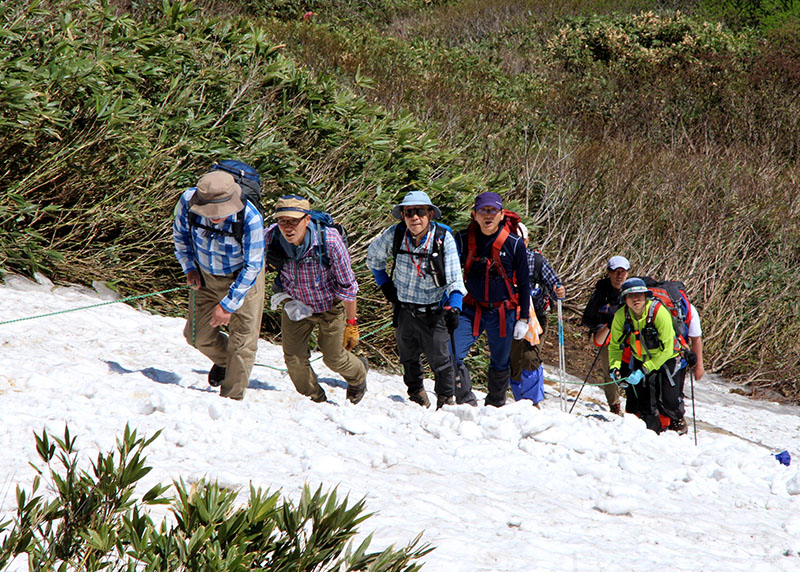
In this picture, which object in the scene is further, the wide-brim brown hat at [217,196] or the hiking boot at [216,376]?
the hiking boot at [216,376]

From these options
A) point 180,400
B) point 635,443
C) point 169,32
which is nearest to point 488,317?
point 635,443

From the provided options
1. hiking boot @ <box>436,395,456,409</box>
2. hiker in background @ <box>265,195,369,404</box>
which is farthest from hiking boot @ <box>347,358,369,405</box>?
hiking boot @ <box>436,395,456,409</box>

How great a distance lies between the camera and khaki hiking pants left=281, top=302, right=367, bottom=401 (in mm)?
5535

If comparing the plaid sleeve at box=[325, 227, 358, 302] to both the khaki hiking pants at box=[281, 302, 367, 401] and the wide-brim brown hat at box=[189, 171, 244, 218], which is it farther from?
the wide-brim brown hat at box=[189, 171, 244, 218]

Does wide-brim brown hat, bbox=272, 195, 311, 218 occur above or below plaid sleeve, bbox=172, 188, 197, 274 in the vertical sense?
above

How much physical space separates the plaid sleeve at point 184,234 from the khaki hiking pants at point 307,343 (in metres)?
0.83

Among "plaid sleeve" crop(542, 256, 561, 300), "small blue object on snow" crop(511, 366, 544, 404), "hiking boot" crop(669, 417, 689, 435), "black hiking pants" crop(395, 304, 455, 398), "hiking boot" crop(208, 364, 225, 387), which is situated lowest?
"hiking boot" crop(669, 417, 689, 435)

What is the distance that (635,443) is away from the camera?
18.6 feet

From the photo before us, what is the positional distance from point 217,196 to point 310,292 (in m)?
1.07

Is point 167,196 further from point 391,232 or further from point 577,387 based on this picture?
point 577,387

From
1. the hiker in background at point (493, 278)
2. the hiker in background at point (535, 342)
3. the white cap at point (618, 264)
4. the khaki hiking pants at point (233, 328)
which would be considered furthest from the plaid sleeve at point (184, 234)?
the white cap at point (618, 264)

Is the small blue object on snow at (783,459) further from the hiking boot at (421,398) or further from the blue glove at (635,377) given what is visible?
the hiking boot at (421,398)

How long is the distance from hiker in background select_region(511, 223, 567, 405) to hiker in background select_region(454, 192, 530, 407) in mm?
462

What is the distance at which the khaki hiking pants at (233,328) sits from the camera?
504 centimetres
